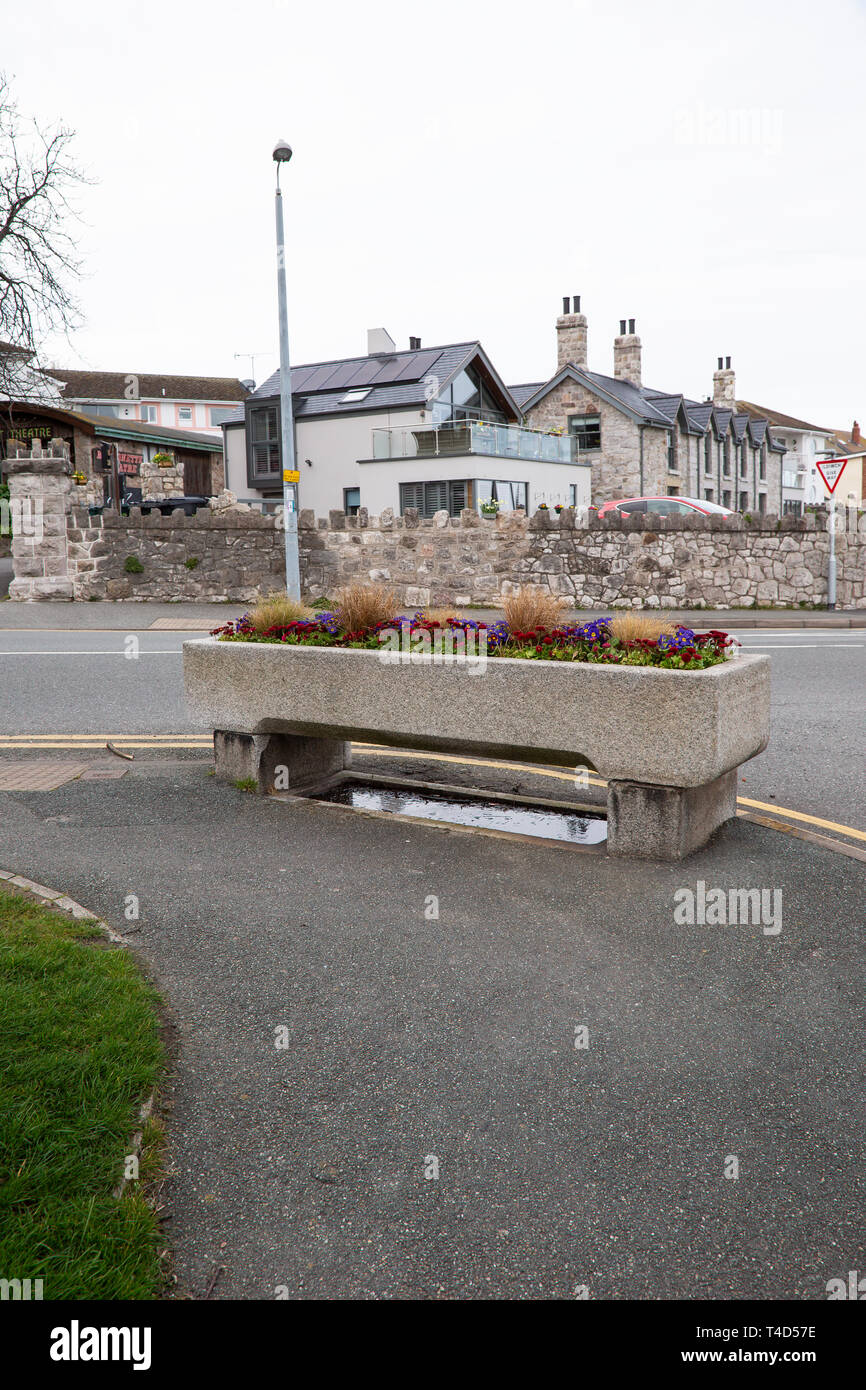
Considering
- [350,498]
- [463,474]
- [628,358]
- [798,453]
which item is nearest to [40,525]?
[463,474]

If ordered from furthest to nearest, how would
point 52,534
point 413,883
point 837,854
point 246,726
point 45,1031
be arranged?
point 52,534, point 246,726, point 837,854, point 413,883, point 45,1031

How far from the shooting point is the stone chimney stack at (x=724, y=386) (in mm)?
61875

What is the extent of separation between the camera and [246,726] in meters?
6.75

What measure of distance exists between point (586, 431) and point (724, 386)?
20.7 meters

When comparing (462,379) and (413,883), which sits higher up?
(462,379)

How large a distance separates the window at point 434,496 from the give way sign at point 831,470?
15.7 metres

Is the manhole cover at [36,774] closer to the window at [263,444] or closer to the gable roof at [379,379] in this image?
the gable roof at [379,379]

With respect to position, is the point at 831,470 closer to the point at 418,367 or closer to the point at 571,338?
the point at 418,367

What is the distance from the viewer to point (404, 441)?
37.4 m

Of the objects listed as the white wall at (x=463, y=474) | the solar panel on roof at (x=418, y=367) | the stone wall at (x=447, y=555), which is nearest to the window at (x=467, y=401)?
the solar panel on roof at (x=418, y=367)

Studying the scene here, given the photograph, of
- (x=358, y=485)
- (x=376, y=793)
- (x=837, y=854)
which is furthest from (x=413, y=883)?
(x=358, y=485)
